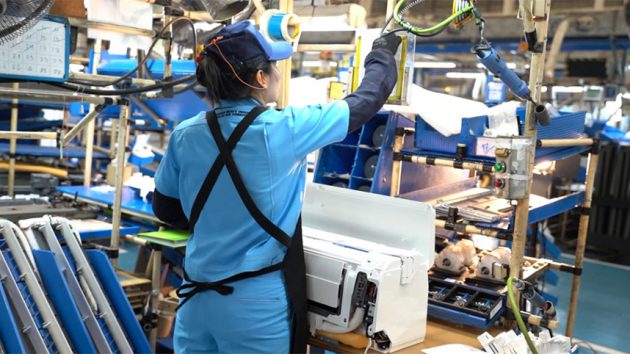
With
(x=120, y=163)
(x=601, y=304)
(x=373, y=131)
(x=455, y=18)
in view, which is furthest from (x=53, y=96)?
(x=601, y=304)

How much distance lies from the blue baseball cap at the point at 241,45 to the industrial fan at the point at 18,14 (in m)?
0.75

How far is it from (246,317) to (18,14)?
1.43 meters

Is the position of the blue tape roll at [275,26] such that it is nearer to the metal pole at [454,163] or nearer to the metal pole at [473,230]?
the metal pole at [454,163]

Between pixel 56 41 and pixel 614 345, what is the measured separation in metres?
4.74

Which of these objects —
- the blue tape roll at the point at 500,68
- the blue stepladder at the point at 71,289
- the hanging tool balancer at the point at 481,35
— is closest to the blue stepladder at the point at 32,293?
the blue stepladder at the point at 71,289

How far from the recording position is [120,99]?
11.3 ft

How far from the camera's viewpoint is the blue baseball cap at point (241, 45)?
1.96m

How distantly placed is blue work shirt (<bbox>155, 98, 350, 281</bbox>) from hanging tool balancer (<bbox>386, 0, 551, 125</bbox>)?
45 cm

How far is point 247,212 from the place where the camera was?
199 centimetres

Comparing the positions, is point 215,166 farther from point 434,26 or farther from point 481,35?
point 481,35

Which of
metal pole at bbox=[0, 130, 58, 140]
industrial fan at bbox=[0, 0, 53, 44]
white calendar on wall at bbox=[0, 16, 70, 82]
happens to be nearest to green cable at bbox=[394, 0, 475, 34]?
industrial fan at bbox=[0, 0, 53, 44]

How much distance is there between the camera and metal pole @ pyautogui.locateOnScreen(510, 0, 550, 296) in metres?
2.39

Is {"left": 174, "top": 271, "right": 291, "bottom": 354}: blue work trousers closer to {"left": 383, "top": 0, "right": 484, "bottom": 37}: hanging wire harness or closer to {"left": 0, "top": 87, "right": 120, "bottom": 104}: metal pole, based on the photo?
{"left": 383, "top": 0, "right": 484, "bottom": 37}: hanging wire harness

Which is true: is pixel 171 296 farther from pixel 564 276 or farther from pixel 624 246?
pixel 624 246
